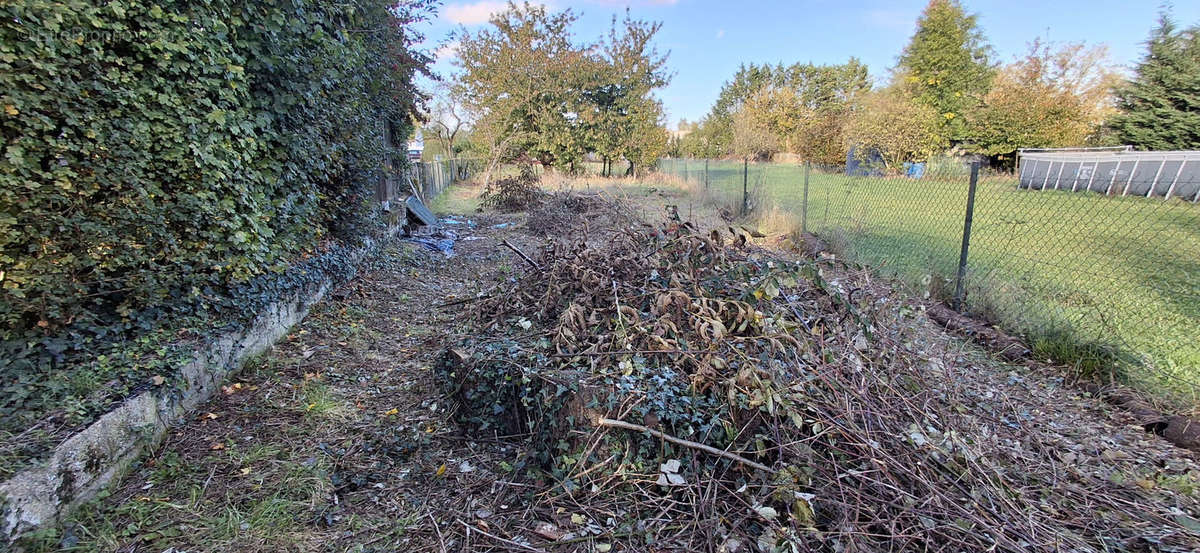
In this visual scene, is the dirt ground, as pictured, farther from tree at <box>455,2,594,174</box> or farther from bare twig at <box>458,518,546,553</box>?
tree at <box>455,2,594,174</box>

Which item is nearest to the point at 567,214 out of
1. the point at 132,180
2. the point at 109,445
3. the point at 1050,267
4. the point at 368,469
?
the point at 1050,267

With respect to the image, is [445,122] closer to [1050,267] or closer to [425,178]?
[425,178]

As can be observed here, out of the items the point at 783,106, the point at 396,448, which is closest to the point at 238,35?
the point at 396,448

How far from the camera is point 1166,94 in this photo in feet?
46.0

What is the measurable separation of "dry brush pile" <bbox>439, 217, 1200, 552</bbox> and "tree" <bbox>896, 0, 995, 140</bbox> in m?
28.4

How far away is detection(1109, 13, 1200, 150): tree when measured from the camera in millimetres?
13547

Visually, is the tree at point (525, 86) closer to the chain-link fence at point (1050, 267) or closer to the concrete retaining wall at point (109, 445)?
the chain-link fence at point (1050, 267)

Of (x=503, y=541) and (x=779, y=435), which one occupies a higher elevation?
(x=779, y=435)

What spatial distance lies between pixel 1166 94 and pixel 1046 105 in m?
4.27

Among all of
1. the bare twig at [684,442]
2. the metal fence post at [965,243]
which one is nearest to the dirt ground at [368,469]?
the bare twig at [684,442]

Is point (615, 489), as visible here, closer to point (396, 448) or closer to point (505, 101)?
point (396, 448)

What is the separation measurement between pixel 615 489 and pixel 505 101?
19749 millimetres

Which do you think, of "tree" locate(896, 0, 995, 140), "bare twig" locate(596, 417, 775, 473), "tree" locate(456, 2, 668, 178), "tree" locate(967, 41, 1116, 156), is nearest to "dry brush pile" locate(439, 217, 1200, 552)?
"bare twig" locate(596, 417, 775, 473)

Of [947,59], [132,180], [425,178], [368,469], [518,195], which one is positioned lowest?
[368,469]
